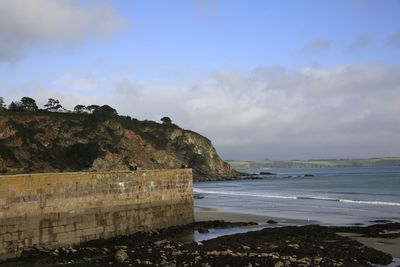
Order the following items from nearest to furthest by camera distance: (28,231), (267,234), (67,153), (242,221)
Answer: (28,231) < (267,234) < (242,221) < (67,153)

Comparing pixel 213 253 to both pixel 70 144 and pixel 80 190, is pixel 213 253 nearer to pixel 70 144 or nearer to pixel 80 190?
pixel 80 190

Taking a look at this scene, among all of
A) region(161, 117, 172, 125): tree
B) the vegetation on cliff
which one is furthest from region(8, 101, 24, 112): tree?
region(161, 117, 172, 125): tree

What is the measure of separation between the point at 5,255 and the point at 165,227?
29.2 feet

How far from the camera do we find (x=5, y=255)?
1397 centimetres

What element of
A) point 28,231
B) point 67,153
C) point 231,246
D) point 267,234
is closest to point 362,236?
point 267,234

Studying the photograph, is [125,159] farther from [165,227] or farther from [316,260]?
[316,260]

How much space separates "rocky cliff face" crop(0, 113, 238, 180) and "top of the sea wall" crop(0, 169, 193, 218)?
3062cm

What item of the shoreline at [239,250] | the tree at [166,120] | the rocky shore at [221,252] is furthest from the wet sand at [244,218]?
the tree at [166,120]

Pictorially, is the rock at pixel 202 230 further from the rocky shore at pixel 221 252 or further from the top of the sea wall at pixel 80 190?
the top of the sea wall at pixel 80 190

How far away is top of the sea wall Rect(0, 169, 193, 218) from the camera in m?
14.6

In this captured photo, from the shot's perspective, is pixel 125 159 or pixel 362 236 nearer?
pixel 362 236

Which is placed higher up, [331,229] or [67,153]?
[67,153]

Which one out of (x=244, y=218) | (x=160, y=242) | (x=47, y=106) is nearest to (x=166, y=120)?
(x=47, y=106)

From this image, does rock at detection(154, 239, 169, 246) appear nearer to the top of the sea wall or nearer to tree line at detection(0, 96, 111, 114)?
the top of the sea wall
